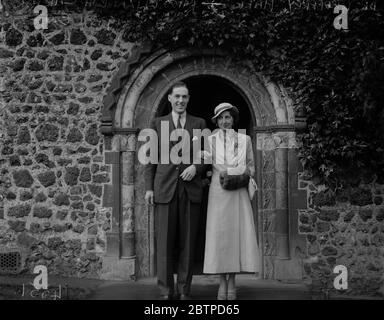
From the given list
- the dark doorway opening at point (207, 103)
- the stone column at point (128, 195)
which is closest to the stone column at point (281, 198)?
the dark doorway opening at point (207, 103)

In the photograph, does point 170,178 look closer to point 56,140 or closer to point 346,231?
point 56,140

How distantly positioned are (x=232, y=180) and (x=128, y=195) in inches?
94.3

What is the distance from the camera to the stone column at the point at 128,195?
21.3 feet

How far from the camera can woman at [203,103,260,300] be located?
14.9ft

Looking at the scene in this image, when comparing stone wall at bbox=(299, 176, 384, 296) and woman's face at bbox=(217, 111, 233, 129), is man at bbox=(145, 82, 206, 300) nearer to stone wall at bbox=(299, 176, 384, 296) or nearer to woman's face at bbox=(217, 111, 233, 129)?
woman's face at bbox=(217, 111, 233, 129)

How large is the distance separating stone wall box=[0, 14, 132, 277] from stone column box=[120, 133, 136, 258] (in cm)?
23

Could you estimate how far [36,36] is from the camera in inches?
267

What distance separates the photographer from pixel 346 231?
21.1 ft

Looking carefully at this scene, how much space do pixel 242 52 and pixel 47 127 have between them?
274cm

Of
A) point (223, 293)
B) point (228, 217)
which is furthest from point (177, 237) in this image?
point (223, 293)

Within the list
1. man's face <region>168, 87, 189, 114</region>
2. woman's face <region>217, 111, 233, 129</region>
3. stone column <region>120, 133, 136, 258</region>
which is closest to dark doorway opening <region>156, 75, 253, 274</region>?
stone column <region>120, 133, 136, 258</region>

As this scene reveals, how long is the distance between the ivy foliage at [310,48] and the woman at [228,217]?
203 cm

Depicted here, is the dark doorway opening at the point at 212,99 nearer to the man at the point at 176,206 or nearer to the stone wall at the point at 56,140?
the stone wall at the point at 56,140

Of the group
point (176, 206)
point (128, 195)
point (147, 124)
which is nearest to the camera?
point (176, 206)
